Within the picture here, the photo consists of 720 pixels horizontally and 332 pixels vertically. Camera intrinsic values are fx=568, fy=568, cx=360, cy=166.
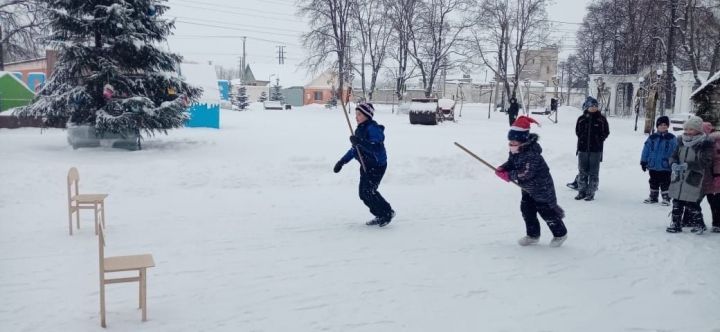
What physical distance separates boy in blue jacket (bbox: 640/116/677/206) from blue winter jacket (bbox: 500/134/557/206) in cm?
388

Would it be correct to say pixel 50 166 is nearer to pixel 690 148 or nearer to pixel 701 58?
pixel 690 148

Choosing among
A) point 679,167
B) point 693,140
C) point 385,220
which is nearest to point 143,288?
point 385,220

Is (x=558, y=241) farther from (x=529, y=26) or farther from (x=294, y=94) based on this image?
(x=294, y=94)

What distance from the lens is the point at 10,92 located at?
70.4 feet

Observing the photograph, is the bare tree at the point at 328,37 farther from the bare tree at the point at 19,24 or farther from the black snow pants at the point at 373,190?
the black snow pants at the point at 373,190

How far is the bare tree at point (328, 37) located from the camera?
137ft

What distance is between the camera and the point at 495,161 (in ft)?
44.8

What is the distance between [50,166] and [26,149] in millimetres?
3641

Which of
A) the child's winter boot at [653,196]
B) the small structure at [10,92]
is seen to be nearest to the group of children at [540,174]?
the child's winter boot at [653,196]

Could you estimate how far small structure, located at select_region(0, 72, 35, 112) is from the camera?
21.2 m

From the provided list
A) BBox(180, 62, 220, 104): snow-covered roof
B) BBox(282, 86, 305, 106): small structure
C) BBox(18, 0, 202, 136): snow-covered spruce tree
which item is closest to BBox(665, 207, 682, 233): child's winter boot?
BBox(18, 0, 202, 136): snow-covered spruce tree

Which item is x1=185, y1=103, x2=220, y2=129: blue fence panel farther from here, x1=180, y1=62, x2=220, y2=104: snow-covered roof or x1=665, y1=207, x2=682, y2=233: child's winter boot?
x1=665, y1=207, x2=682, y2=233: child's winter boot

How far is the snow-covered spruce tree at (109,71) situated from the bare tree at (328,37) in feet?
90.0

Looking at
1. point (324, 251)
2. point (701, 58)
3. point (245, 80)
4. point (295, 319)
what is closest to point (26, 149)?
point (324, 251)
